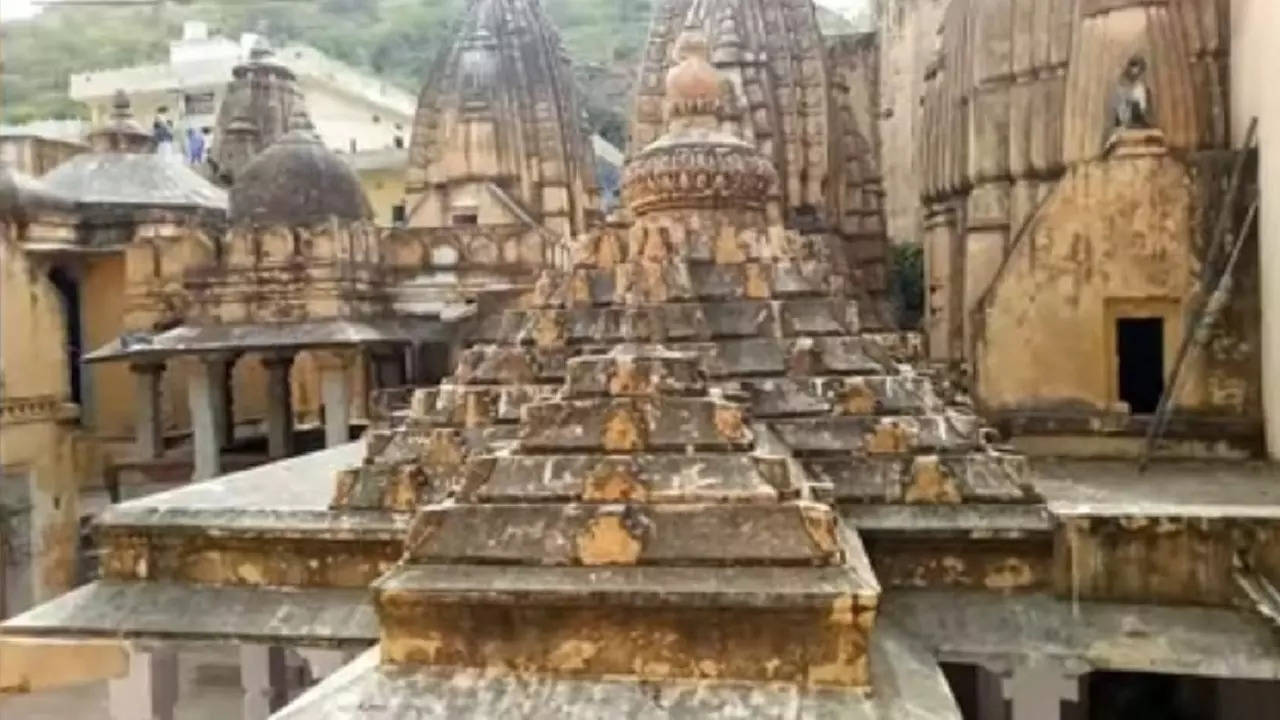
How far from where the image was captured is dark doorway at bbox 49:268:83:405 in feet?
78.5

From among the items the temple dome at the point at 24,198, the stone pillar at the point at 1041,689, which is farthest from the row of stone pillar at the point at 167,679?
the temple dome at the point at 24,198

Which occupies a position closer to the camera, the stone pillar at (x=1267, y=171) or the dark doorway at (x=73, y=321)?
the stone pillar at (x=1267, y=171)

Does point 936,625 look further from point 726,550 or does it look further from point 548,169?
point 548,169

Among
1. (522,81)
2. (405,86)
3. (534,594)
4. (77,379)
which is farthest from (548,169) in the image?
(405,86)

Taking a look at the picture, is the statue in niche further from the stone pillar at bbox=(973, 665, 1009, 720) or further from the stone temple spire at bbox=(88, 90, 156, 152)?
the stone temple spire at bbox=(88, 90, 156, 152)

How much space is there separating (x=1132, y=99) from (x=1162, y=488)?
5021 millimetres

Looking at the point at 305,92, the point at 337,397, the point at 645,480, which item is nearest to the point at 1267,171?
the point at 645,480

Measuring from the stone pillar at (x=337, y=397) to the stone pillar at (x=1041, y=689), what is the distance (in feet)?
42.8

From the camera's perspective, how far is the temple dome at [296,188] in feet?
68.7

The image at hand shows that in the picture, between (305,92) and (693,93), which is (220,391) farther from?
(305,92)

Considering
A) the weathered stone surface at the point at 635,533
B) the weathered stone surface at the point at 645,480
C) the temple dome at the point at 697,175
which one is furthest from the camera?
the temple dome at the point at 697,175

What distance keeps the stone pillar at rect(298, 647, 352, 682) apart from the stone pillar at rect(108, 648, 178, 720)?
124cm

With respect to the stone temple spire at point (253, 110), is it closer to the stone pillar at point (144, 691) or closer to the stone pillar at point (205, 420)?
the stone pillar at point (205, 420)

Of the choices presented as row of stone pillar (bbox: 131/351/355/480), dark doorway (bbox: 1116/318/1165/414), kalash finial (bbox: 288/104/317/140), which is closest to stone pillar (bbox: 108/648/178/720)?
row of stone pillar (bbox: 131/351/355/480)
